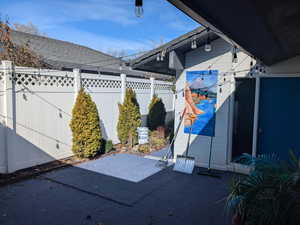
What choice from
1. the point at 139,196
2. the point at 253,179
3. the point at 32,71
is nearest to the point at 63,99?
the point at 32,71

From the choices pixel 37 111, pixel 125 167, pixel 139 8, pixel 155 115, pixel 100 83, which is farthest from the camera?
pixel 155 115

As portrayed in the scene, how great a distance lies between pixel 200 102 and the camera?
230 inches

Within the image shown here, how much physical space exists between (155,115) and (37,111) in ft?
16.5

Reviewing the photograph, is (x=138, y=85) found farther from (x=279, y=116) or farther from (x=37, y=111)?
(x=279, y=116)

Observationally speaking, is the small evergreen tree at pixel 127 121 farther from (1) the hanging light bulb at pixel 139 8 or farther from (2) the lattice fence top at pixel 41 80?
(1) the hanging light bulb at pixel 139 8

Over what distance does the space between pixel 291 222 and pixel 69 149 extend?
5.46 m

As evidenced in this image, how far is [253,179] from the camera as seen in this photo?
2.26m

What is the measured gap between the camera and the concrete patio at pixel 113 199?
3316 millimetres

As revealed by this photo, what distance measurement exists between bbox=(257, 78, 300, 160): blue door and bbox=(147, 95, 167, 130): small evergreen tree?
4733 millimetres

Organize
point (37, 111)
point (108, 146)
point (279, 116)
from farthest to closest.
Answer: point (108, 146) < point (37, 111) < point (279, 116)

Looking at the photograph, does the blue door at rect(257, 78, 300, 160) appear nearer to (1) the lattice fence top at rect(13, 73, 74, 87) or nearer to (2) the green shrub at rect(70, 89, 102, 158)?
(2) the green shrub at rect(70, 89, 102, 158)

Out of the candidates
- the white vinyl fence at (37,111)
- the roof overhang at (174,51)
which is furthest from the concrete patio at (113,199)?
the roof overhang at (174,51)

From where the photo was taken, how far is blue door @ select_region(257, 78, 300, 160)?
16.3 ft

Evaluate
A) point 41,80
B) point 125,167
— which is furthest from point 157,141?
point 41,80
